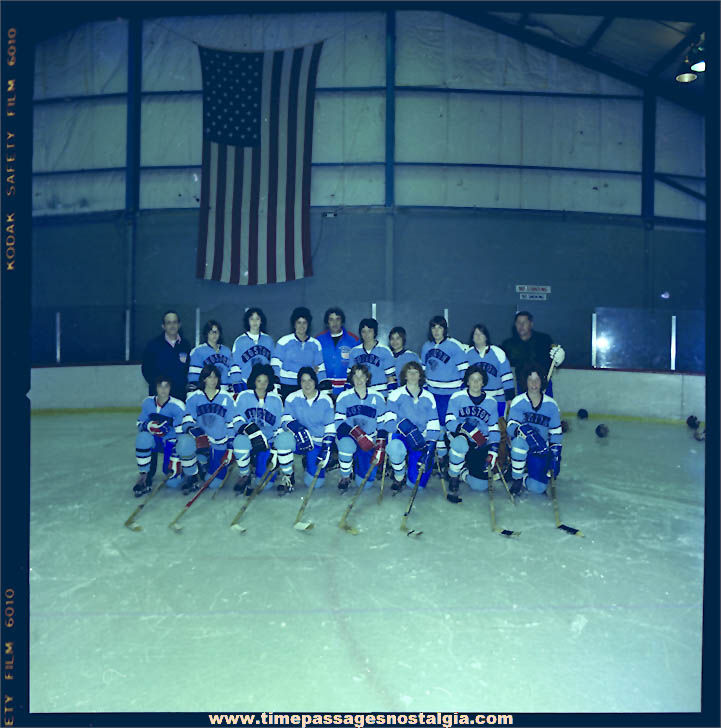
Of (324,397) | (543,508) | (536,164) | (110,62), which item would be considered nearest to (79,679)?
(324,397)

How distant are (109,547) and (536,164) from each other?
9.59 meters

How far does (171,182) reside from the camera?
10.0 metres

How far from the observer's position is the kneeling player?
14.9ft

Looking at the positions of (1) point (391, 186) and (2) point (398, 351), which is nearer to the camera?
(2) point (398, 351)

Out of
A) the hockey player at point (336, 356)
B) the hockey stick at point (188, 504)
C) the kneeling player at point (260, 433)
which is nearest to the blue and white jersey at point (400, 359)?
the hockey player at point (336, 356)

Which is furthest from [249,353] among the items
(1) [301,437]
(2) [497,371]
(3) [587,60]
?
(3) [587,60]

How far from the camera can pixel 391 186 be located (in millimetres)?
9664

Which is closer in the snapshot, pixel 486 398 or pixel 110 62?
pixel 486 398

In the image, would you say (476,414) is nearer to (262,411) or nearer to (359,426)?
(359,426)

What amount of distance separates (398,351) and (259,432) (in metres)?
1.69

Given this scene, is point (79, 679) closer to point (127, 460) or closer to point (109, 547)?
point (109, 547)

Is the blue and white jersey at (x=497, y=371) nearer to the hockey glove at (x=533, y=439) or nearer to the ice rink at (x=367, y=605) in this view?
the hockey glove at (x=533, y=439)

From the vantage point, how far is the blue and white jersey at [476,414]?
4621 millimetres

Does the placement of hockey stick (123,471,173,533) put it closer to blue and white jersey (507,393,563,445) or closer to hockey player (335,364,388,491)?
hockey player (335,364,388,491)
